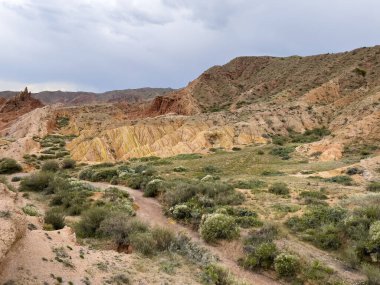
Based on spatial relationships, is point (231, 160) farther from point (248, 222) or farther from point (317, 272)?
point (317, 272)

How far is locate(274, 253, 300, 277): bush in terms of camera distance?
14.2 metres

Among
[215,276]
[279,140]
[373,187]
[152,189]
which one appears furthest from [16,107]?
[215,276]

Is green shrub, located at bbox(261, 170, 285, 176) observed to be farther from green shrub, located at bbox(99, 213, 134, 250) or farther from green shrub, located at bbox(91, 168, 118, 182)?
green shrub, located at bbox(99, 213, 134, 250)

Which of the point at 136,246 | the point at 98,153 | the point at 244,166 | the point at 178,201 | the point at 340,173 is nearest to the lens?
the point at 136,246

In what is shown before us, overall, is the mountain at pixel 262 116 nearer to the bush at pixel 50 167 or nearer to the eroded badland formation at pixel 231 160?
the eroded badland formation at pixel 231 160

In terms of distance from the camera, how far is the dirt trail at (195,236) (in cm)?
1448

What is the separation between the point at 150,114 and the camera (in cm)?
9388

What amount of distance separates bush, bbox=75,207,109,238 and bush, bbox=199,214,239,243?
4.76m

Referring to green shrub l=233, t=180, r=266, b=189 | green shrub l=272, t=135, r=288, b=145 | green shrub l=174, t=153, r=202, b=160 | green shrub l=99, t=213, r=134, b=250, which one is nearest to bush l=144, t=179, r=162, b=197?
green shrub l=233, t=180, r=266, b=189

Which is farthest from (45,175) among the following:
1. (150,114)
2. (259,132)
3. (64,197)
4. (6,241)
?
(150,114)

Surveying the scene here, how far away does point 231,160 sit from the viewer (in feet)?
132

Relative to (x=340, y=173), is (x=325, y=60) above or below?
above

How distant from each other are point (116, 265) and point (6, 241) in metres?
4.09

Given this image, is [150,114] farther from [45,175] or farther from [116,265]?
[116,265]
